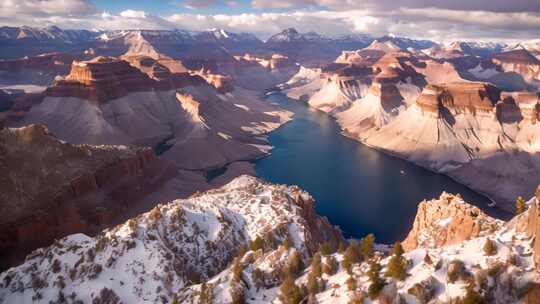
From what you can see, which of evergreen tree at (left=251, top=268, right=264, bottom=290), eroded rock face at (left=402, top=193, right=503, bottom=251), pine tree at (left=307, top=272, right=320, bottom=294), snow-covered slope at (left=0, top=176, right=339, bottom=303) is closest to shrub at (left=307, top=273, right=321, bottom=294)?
pine tree at (left=307, top=272, right=320, bottom=294)

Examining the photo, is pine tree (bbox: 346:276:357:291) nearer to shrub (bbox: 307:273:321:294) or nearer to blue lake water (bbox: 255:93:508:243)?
shrub (bbox: 307:273:321:294)

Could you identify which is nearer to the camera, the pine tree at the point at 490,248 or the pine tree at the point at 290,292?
the pine tree at the point at 490,248

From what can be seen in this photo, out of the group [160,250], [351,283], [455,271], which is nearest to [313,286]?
[351,283]

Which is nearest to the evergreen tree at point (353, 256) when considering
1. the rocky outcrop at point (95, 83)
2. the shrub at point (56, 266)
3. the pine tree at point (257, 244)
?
the pine tree at point (257, 244)

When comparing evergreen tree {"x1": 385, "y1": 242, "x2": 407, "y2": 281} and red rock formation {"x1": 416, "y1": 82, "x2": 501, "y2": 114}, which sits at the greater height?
evergreen tree {"x1": 385, "y1": 242, "x2": 407, "y2": 281}

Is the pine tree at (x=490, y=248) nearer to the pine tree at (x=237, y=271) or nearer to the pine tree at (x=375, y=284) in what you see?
the pine tree at (x=375, y=284)

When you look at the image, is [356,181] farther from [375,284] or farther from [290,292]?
[375,284]

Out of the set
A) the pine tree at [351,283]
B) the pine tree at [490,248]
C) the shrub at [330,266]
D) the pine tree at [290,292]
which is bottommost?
the pine tree at [290,292]
